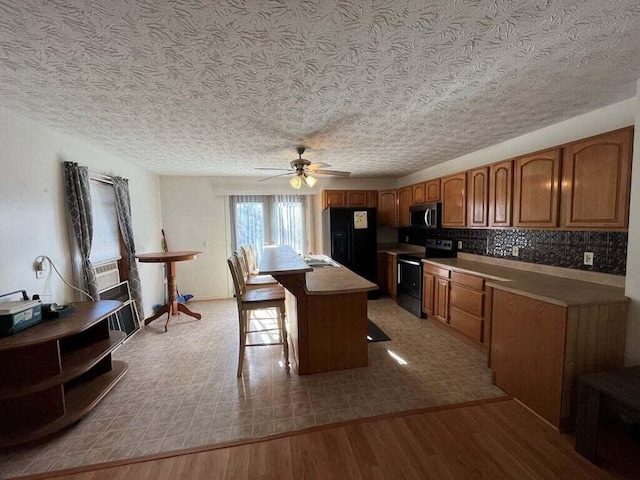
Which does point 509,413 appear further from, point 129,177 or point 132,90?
point 129,177

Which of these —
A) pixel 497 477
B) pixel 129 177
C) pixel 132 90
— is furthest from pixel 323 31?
pixel 129 177

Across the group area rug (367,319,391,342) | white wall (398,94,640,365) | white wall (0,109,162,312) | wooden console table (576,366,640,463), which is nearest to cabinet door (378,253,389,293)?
area rug (367,319,391,342)

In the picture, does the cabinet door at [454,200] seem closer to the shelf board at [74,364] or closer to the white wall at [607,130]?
the white wall at [607,130]

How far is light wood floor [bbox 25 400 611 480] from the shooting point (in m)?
1.48

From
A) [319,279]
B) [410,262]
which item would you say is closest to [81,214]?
[319,279]

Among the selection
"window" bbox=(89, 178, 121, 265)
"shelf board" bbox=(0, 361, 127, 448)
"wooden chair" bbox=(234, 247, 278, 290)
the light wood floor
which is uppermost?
"window" bbox=(89, 178, 121, 265)

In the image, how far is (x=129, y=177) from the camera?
366 cm

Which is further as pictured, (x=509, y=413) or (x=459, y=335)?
(x=459, y=335)

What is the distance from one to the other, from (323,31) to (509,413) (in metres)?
2.72

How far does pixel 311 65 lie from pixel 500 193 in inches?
96.2

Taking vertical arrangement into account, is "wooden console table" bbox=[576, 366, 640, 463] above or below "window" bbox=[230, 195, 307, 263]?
below

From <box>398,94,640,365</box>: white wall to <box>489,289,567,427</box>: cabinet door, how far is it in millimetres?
526

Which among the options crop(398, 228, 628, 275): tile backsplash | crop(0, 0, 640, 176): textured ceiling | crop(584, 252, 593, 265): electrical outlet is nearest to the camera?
crop(0, 0, 640, 176): textured ceiling

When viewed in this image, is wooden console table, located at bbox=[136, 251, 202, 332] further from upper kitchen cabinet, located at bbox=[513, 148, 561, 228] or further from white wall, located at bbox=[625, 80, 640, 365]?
white wall, located at bbox=[625, 80, 640, 365]
